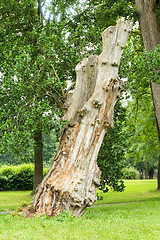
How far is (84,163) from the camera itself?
30.6 feet

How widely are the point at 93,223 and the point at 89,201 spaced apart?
1415 millimetres

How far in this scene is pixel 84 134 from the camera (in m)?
9.59

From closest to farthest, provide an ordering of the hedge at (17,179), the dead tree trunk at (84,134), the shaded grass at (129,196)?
the dead tree trunk at (84,134), the shaded grass at (129,196), the hedge at (17,179)

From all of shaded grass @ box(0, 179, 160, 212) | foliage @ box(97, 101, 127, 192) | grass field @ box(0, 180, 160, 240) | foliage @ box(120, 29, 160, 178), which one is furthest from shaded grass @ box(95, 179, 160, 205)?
grass field @ box(0, 180, 160, 240)

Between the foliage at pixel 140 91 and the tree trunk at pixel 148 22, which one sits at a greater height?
the tree trunk at pixel 148 22

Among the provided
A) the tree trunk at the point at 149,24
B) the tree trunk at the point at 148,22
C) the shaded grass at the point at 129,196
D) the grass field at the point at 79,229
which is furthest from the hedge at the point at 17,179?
the grass field at the point at 79,229

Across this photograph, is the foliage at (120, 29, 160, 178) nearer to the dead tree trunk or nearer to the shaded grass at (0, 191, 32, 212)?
the dead tree trunk

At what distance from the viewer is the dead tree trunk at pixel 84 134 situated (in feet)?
28.9

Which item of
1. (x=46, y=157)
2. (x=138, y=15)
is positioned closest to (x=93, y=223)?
(x=138, y=15)

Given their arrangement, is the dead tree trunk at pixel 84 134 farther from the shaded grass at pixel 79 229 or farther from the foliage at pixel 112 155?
the foliage at pixel 112 155

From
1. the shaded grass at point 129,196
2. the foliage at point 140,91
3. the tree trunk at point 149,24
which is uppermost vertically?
the tree trunk at point 149,24

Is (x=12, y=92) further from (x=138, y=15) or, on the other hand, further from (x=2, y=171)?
(x=2, y=171)

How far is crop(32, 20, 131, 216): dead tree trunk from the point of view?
28.9 feet

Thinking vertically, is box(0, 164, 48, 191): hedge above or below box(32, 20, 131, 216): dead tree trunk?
below
